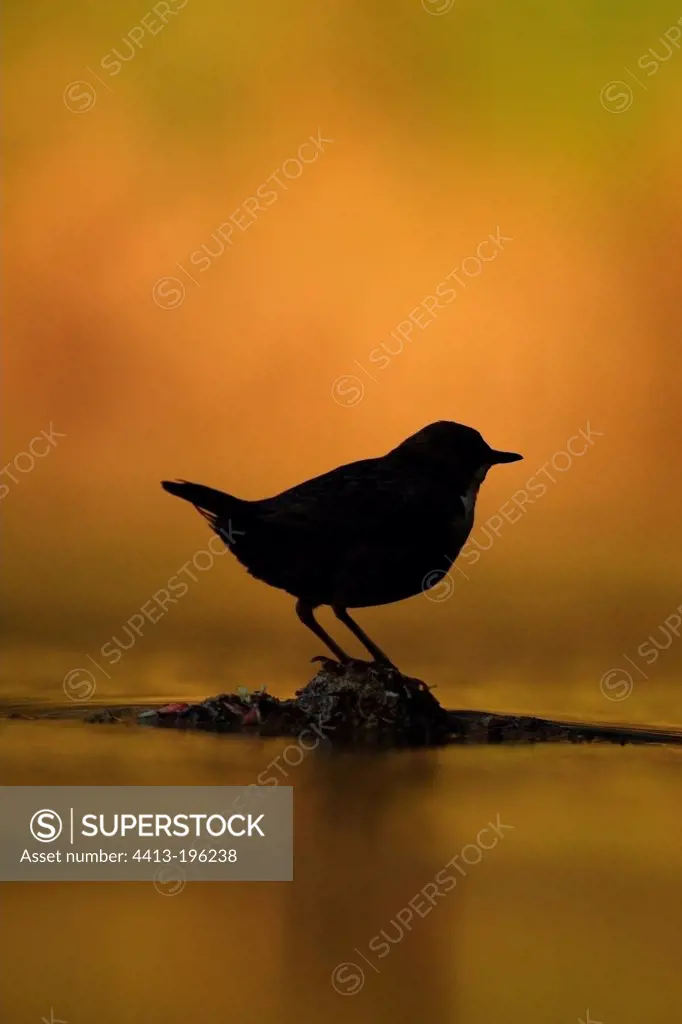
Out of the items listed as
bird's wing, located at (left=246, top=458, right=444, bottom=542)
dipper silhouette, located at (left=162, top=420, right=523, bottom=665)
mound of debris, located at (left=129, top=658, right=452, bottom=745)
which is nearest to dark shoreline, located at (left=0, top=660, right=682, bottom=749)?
mound of debris, located at (left=129, top=658, right=452, bottom=745)

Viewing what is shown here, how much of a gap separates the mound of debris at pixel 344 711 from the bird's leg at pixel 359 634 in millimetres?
35

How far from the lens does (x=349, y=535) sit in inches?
186

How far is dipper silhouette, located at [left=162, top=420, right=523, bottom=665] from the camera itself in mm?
4707

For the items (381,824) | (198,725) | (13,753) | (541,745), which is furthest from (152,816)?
(541,745)

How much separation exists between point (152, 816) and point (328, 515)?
4.95 feet

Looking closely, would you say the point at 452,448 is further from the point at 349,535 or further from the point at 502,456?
the point at 349,535

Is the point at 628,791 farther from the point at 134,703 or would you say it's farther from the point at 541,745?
the point at 134,703

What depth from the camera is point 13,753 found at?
4.31m

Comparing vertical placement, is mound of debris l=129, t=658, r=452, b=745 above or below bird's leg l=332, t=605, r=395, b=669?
below

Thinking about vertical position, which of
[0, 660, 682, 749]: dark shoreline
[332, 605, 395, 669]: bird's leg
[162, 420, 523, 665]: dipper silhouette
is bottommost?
[0, 660, 682, 749]: dark shoreline

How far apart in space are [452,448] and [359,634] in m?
0.79

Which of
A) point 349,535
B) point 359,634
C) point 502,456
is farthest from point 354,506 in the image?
point 502,456

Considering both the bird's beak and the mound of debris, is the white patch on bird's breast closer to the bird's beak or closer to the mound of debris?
the bird's beak

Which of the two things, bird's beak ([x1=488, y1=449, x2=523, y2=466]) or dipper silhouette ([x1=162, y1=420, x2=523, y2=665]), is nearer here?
dipper silhouette ([x1=162, y1=420, x2=523, y2=665])
